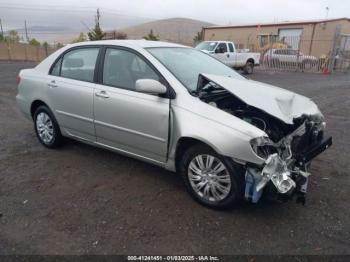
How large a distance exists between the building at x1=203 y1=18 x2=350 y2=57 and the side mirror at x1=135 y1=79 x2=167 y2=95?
24.5m

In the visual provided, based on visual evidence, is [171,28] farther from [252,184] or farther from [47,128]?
[252,184]

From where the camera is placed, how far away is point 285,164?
306cm

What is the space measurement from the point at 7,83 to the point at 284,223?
12.9 m

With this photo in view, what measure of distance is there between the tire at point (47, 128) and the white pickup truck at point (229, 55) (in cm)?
1338

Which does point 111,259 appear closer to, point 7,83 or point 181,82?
point 181,82

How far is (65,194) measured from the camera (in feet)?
12.2

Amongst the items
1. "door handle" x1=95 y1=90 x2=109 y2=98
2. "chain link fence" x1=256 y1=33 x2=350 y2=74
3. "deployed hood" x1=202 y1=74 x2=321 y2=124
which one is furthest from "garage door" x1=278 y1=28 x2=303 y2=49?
"door handle" x1=95 y1=90 x2=109 y2=98

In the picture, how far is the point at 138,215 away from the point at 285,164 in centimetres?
153

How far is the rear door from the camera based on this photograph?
4.29 metres

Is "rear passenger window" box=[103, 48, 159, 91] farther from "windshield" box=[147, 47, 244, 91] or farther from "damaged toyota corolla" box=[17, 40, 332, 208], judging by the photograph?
"windshield" box=[147, 47, 244, 91]

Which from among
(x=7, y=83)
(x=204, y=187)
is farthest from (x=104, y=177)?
(x=7, y=83)

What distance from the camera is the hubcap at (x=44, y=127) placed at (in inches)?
196

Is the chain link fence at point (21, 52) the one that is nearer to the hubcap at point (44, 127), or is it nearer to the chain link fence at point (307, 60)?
the chain link fence at point (307, 60)

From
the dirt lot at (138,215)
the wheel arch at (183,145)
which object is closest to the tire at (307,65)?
the dirt lot at (138,215)
